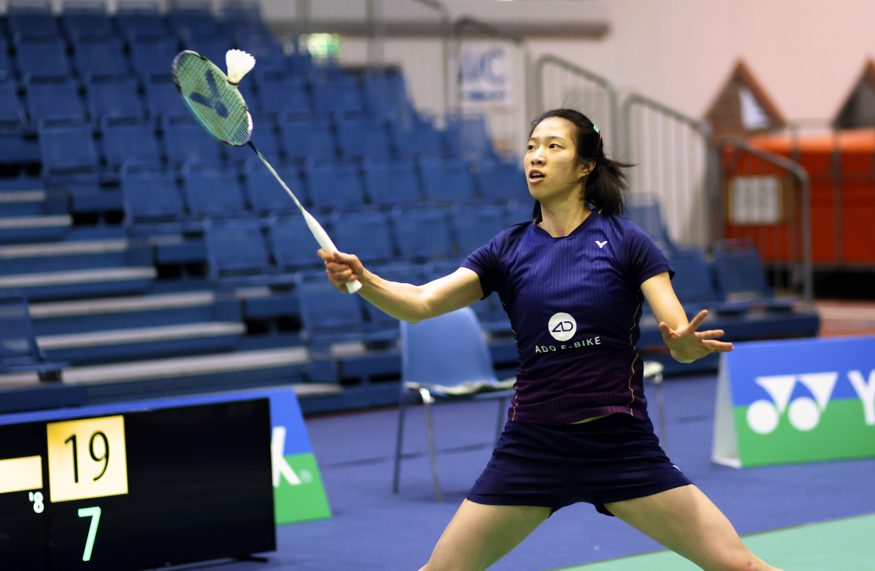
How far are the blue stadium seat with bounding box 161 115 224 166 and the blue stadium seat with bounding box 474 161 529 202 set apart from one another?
2351mm

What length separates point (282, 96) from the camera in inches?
482

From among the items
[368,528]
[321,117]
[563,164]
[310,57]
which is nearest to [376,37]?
[310,57]

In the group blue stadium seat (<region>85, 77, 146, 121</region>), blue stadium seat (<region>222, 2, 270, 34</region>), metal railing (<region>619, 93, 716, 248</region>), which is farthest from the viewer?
metal railing (<region>619, 93, 716, 248</region>)

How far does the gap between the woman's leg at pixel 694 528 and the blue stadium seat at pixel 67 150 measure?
26.4 ft

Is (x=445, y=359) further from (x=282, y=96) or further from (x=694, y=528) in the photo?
(x=282, y=96)

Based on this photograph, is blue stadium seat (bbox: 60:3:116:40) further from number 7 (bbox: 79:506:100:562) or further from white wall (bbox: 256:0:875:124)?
number 7 (bbox: 79:506:100:562)

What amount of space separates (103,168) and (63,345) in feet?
8.01

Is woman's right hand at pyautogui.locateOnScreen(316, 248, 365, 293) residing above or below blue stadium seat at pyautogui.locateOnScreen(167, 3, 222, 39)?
below

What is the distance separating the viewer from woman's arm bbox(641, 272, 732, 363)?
10.4 ft

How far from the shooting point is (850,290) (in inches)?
630

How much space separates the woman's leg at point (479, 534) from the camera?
130 inches

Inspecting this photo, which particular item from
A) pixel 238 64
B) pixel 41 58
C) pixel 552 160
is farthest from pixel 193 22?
pixel 552 160

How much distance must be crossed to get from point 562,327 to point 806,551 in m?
2.33

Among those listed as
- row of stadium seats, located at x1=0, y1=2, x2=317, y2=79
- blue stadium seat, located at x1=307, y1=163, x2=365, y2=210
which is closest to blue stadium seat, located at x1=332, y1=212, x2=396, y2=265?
blue stadium seat, located at x1=307, y1=163, x2=365, y2=210
